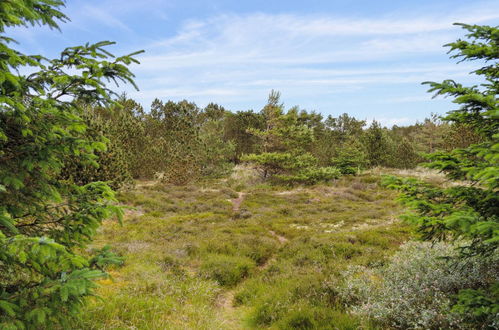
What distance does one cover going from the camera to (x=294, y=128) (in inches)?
1197

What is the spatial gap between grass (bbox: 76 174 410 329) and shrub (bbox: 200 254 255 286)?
0.03 meters

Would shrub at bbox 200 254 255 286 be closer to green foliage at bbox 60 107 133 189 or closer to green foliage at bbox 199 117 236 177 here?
green foliage at bbox 60 107 133 189

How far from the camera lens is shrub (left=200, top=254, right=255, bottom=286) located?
324 inches

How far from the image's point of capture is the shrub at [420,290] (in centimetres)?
441

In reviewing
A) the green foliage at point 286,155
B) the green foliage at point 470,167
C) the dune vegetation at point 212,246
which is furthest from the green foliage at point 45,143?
the green foliage at point 286,155

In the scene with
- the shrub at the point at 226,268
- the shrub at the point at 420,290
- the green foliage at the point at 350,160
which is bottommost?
the shrub at the point at 226,268

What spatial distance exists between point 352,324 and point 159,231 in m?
10.0

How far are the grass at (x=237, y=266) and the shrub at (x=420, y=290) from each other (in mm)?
426

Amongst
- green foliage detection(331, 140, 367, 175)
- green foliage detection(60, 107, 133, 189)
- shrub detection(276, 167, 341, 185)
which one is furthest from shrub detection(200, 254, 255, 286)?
green foliage detection(331, 140, 367, 175)

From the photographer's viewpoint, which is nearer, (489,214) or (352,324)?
(489,214)

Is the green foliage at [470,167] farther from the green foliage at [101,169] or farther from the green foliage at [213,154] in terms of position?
the green foliage at [213,154]

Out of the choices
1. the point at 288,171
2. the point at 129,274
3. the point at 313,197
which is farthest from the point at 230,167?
the point at 129,274

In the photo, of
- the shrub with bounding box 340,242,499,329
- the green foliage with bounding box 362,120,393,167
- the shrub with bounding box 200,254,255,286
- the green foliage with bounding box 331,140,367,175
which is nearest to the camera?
the shrub with bounding box 340,242,499,329

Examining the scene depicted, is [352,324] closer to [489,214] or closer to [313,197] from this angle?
[489,214]
